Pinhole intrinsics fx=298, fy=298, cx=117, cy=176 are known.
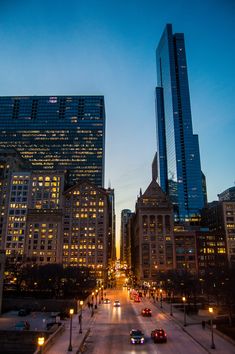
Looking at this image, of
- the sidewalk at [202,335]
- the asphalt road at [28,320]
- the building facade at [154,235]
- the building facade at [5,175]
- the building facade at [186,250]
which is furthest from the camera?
the building facade at [5,175]

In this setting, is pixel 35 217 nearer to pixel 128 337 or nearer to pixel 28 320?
pixel 28 320

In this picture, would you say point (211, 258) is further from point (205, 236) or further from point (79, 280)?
point (79, 280)

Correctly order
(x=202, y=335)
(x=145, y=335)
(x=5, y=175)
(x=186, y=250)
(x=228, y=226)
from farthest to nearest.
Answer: (x=5, y=175) < (x=228, y=226) < (x=186, y=250) < (x=145, y=335) < (x=202, y=335)

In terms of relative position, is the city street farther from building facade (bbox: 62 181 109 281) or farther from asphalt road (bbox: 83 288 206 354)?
building facade (bbox: 62 181 109 281)

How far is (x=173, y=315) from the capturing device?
187ft

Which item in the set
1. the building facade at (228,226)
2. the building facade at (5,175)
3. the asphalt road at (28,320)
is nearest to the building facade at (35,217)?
the building facade at (5,175)

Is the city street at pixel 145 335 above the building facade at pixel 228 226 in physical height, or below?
below

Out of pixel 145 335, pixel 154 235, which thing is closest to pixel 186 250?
pixel 154 235

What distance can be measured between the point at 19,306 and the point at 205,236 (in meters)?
122

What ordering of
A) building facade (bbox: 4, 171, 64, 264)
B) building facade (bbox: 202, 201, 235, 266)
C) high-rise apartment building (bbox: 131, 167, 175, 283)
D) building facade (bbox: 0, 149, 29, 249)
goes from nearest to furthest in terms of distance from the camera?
building facade (bbox: 4, 171, 64, 264) < high-rise apartment building (bbox: 131, 167, 175, 283) < building facade (bbox: 0, 149, 29, 249) < building facade (bbox: 202, 201, 235, 266)

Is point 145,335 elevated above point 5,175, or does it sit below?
below

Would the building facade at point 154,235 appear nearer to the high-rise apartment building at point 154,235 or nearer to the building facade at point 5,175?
the high-rise apartment building at point 154,235

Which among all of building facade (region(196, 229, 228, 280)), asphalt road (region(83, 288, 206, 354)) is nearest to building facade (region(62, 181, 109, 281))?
building facade (region(196, 229, 228, 280))

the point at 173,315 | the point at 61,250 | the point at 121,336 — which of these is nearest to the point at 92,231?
the point at 61,250
